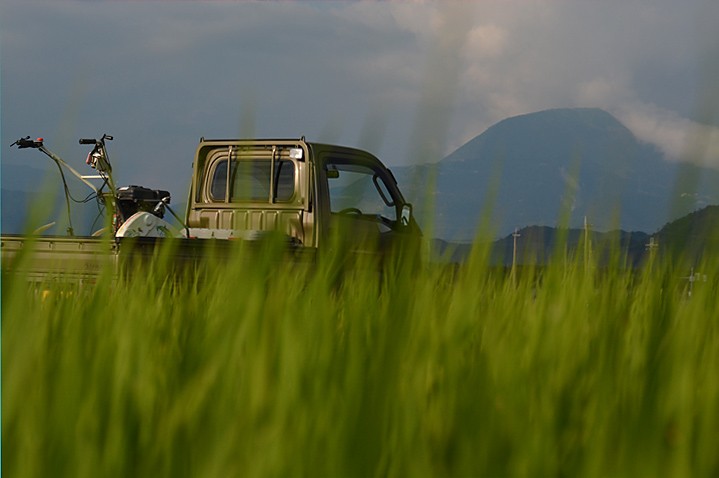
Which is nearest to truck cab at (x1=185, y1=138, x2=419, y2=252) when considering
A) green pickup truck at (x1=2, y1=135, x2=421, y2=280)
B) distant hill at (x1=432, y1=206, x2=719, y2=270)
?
green pickup truck at (x1=2, y1=135, x2=421, y2=280)

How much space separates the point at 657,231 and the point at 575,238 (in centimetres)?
49

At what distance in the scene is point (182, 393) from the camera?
5.78 ft

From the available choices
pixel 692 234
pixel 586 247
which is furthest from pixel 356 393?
pixel 586 247

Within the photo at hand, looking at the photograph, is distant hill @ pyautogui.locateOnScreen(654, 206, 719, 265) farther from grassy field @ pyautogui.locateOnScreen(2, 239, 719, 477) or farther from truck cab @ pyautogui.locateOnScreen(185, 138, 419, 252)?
truck cab @ pyautogui.locateOnScreen(185, 138, 419, 252)

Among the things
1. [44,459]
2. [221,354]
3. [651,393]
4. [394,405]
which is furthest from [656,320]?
[44,459]

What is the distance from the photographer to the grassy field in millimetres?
1492

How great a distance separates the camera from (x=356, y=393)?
62.4 inches

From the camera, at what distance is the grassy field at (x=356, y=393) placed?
1.49 meters

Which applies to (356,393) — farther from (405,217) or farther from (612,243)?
(405,217)

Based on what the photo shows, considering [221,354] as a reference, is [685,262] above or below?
above

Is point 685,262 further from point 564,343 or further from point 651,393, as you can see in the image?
point 651,393

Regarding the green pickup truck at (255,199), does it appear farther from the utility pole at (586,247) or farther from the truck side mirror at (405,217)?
the utility pole at (586,247)

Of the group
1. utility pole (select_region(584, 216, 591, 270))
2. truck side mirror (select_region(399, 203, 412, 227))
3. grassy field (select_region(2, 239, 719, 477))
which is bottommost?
grassy field (select_region(2, 239, 719, 477))

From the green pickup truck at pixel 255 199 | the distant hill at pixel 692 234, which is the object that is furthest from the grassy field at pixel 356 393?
the green pickup truck at pixel 255 199
